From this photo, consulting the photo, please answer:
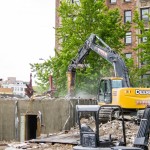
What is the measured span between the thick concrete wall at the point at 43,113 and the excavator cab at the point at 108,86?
3.18 m

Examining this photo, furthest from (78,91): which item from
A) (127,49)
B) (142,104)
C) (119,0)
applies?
(119,0)

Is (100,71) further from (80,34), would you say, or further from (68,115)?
(68,115)

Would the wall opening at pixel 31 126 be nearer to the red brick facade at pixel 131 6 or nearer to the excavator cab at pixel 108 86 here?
the excavator cab at pixel 108 86

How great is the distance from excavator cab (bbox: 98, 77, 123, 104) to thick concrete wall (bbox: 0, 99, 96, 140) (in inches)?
125

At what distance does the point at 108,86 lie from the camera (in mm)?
23875

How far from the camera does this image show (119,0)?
62594 mm

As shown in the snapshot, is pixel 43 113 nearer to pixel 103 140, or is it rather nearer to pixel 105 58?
pixel 105 58

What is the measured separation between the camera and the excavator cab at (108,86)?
23688mm

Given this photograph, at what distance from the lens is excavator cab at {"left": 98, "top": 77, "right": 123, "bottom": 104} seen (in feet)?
77.7

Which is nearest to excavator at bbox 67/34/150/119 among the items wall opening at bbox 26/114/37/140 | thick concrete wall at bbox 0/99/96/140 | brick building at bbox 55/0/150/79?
thick concrete wall at bbox 0/99/96/140

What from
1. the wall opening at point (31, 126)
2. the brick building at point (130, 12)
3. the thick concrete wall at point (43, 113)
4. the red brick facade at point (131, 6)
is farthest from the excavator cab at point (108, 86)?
the red brick facade at point (131, 6)

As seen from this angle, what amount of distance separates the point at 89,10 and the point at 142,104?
18973 millimetres

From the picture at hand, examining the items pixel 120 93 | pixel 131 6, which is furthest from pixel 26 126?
pixel 131 6

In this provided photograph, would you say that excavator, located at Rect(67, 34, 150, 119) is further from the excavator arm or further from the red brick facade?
A: the red brick facade
